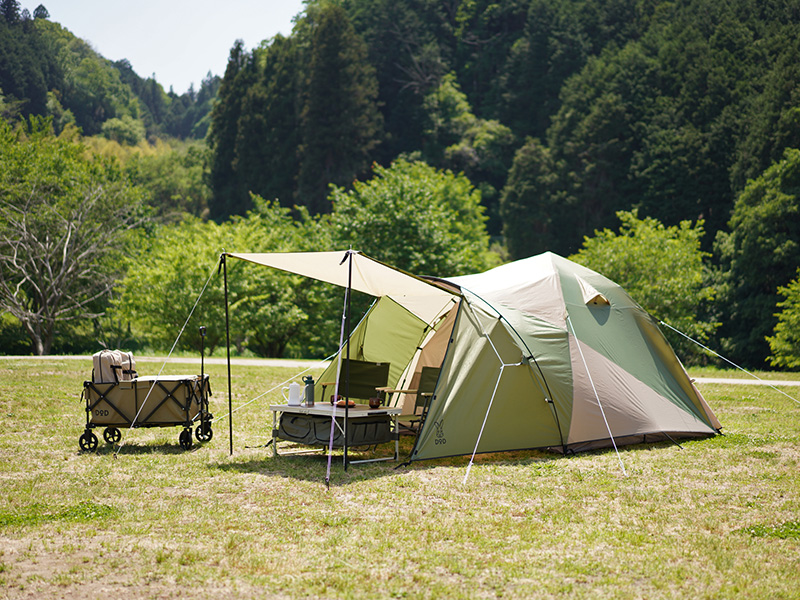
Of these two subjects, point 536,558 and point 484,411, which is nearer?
point 536,558

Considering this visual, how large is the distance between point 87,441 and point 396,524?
4506 millimetres

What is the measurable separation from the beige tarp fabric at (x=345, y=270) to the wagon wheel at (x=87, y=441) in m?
2.69

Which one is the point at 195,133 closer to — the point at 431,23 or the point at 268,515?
the point at 431,23

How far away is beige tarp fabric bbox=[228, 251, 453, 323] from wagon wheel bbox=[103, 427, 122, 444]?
281cm

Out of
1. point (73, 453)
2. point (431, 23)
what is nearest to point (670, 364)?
point (73, 453)

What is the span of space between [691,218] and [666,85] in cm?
918

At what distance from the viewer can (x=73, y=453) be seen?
856 centimetres

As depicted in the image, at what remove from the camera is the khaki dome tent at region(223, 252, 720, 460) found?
329 inches

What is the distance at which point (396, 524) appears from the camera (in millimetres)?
5789

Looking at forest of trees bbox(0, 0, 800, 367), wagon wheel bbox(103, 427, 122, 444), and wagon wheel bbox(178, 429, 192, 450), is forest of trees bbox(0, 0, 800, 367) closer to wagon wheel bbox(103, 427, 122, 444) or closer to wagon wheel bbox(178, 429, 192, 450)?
wagon wheel bbox(103, 427, 122, 444)

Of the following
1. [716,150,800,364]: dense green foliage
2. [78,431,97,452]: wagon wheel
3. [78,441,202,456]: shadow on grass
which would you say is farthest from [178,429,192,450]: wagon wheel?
[716,150,800,364]: dense green foliage

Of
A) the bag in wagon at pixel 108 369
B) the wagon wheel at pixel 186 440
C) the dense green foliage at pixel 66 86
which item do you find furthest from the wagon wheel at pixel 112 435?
the dense green foliage at pixel 66 86

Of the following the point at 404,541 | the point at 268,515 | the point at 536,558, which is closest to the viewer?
the point at 536,558

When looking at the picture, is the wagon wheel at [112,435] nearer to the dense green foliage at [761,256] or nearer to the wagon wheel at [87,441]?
the wagon wheel at [87,441]
